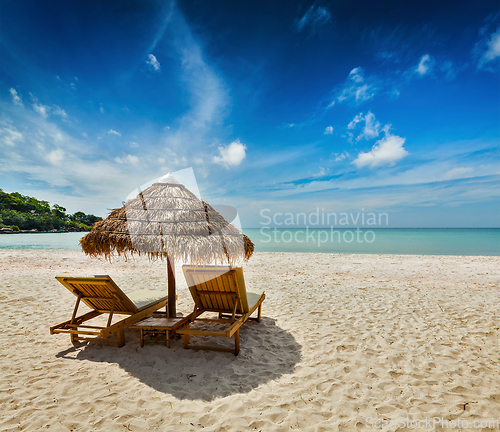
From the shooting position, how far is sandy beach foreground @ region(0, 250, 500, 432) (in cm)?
225

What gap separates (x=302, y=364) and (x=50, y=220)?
69.8 meters

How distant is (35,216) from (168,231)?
2691 inches

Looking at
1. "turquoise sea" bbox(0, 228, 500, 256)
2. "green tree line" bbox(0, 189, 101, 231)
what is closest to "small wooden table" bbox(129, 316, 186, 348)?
"turquoise sea" bbox(0, 228, 500, 256)

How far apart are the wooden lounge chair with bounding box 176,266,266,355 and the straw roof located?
0.22 m

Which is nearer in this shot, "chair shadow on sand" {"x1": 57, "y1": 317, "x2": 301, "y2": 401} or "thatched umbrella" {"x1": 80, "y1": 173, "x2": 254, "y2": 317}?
"chair shadow on sand" {"x1": 57, "y1": 317, "x2": 301, "y2": 401}

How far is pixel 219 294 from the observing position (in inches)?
144

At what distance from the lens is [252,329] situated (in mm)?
4152

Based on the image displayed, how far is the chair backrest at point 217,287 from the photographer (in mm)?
3404

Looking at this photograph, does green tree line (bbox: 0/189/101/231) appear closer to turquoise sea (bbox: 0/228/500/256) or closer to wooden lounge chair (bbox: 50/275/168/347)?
turquoise sea (bbox: 0/228/500/256)

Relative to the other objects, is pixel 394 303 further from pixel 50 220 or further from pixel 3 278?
pixel 50 220

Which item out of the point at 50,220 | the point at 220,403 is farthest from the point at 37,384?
the point at 50,220

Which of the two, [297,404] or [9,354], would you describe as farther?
[9,354]

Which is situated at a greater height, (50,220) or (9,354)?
(50,220)

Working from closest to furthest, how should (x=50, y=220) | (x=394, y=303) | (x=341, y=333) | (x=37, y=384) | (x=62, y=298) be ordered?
(x=37, y=384)
(x=341, y=333)
(x=394, y=303)
(x=62, y=298)
(x=50, y=220)
